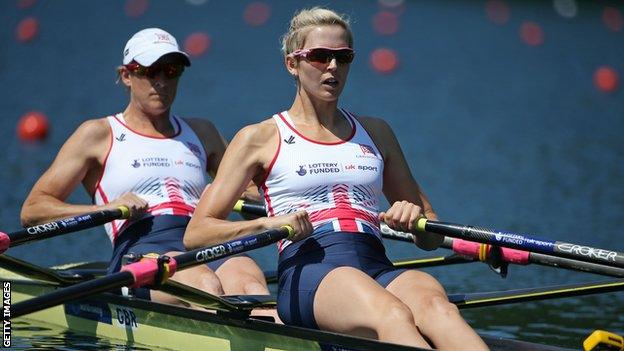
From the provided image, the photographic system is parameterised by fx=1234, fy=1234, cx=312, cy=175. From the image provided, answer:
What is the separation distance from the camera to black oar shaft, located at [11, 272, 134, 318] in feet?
19.1

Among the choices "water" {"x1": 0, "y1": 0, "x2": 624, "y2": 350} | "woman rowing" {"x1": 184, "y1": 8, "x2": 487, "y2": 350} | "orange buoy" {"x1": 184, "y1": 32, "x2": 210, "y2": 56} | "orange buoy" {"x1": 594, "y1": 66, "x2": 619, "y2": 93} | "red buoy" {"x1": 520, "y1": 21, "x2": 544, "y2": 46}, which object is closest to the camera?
"woman rowing" {"x1": 184, "y1": 8, "x2": 487, "y2": 350}

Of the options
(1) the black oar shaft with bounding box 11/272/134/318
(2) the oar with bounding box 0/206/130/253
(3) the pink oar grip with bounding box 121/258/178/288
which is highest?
(2) the oar with bounding box 0/206/130/253

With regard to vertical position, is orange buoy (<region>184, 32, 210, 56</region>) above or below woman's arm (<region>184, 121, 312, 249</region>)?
above

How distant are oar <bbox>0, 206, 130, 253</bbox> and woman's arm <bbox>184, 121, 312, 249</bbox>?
1572 millimetres

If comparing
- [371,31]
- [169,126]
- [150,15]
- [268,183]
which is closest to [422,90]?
[371,31]

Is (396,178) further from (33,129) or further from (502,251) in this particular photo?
(33,129)

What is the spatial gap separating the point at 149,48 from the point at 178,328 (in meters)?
2.17

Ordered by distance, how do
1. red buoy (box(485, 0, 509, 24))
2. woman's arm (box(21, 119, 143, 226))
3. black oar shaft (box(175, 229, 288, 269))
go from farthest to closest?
red buoy (box(485, 0, 509, 24)) < woman's arm (box(21, 119, 143, 226)) < black oar shaft (box(175, 229, 288, 269))

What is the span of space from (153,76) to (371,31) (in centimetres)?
3415

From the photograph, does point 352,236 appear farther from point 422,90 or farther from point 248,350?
point 422,90

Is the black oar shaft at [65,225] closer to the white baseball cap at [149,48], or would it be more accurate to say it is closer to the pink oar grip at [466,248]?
the white baseball cap at [149,48]

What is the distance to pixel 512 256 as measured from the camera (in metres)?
7.82

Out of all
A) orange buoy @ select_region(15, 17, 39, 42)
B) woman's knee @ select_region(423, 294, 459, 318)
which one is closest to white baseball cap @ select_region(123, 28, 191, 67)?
woman's knee @ select_region(423, 294, 459, 318)

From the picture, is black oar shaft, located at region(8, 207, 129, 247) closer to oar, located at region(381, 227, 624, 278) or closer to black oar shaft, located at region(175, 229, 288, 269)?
black oar shaft, located at region(175, 229, 288, 269)
